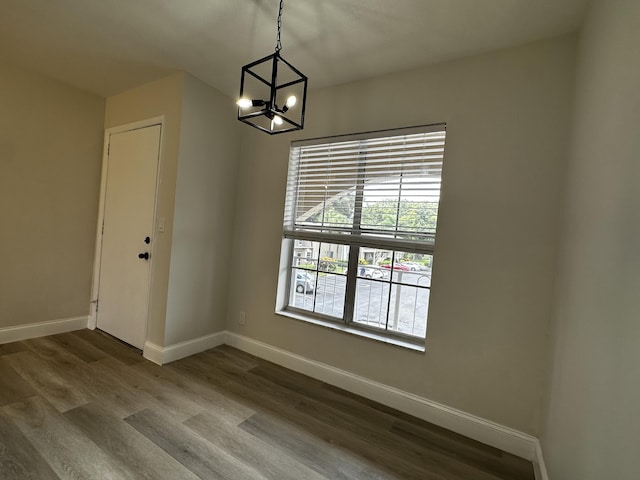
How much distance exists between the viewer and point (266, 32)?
2100 millimetres

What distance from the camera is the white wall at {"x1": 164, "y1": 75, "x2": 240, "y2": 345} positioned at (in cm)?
275

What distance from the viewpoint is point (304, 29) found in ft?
6.66

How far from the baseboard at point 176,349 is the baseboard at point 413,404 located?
0.46 m

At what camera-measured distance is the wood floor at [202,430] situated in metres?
1.61

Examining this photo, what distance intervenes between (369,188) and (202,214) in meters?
1.62

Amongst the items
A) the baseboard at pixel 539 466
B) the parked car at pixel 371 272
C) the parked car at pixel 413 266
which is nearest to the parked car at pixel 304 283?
the parked car at pixel 371 272

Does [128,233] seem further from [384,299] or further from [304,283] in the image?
[384,299]

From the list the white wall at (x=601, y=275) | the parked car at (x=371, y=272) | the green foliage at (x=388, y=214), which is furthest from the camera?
the parked car at (x=371, y=272)

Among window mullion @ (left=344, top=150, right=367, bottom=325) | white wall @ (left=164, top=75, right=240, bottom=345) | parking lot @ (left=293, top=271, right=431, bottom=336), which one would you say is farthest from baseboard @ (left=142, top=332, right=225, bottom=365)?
window mullion @ (left=344, top=150, right=367, bottom=325)

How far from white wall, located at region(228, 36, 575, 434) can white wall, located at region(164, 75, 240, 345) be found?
4.59ft

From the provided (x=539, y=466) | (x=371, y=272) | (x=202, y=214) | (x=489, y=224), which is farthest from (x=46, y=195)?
(x=539, y=466)

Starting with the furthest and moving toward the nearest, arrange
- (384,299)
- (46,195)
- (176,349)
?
(46,195)
(176,349)
(384,299)

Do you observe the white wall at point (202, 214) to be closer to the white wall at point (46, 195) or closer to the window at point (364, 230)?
the window at point (364, 230)

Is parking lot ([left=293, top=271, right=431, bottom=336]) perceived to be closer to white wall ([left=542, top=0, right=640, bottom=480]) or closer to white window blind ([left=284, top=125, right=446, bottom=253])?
white window blind ([left=284, top=125, right=446, bottom=253])
